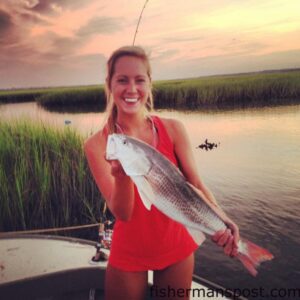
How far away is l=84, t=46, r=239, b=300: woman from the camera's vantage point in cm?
110

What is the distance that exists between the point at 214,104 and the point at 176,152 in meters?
6.40

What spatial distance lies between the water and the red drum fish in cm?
190

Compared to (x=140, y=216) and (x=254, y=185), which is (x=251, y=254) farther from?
(x=254, y=185)

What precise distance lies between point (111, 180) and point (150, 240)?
20 cm

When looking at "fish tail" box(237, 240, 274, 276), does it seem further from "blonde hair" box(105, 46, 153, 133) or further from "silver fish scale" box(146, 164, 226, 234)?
"blonde hair" box(105, 46, 153, 133)

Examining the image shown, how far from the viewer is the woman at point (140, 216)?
1098mm

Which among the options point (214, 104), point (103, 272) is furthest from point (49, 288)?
point (214, 104)

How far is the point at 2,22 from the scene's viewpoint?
Result: 2.10 meters

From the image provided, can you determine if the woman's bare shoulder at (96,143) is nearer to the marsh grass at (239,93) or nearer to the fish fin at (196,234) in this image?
the fish fin at (196,234)

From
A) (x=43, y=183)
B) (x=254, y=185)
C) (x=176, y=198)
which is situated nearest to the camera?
(x=176, y=198)

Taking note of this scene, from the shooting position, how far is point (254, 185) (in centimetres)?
427

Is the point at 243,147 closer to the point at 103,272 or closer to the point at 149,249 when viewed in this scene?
the point at 103,272

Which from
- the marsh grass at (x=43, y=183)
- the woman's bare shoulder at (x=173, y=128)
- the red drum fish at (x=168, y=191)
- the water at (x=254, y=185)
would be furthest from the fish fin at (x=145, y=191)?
the water at (x=254, y=185)

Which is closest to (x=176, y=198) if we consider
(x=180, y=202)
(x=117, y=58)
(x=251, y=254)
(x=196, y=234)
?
(x=180, y=202)
